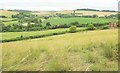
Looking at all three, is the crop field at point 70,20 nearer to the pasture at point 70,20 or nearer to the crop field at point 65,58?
the pasture at point 70,20

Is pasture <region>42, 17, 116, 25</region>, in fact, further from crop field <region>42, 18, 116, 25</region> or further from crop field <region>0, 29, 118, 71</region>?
crop field <region>0, 29, 118, 71</region>

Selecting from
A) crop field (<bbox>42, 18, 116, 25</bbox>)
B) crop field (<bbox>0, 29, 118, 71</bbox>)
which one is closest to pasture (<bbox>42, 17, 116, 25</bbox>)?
crop field (<bbox>42, 18, 116, 25</bbox>)

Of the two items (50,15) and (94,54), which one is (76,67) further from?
(50,15)

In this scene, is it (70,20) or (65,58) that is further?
(70,20)

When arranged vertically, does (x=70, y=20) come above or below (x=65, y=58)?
below

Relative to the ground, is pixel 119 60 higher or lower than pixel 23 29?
higher

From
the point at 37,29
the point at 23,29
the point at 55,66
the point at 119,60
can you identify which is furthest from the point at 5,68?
the point at 37,29

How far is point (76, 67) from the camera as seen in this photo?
17.1 feet

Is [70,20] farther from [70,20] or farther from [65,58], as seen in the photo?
[65,58]

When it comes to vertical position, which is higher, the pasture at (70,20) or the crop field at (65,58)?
the crop field at (65,58)

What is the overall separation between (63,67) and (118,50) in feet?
4.96

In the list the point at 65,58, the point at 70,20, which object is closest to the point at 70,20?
the point at 70,20

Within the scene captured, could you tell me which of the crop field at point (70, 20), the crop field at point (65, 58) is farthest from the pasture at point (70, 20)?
the crop field at point (65, 58)

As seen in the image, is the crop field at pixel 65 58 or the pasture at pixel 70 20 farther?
the pasture at pixel 70 20
